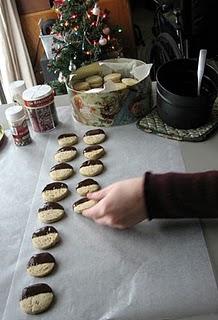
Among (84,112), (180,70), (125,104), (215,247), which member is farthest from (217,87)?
(215,247)

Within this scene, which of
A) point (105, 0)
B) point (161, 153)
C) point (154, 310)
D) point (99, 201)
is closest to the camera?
point (154, 310)

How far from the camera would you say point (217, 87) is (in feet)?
3.12

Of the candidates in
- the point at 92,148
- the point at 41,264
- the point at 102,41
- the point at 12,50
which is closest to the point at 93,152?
the point at 92,148

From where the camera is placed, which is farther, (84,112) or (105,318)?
(84,112)

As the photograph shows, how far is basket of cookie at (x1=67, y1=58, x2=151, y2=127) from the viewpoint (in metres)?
0.97

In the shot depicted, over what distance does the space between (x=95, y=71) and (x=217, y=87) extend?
35cm

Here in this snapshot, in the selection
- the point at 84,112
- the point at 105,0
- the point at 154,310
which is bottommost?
the point at 154,310

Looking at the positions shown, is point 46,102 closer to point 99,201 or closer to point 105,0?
point 99,201

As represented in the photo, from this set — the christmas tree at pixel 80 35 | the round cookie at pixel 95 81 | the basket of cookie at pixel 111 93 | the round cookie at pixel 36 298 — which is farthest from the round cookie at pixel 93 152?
the christmas tree at pixel 80 35

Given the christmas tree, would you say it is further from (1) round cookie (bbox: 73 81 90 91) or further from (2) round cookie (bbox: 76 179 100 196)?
(2) round cookie (bbox: 76 179 100 196)

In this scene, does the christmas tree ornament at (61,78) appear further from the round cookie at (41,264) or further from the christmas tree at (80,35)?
the round cookie at (41,264)

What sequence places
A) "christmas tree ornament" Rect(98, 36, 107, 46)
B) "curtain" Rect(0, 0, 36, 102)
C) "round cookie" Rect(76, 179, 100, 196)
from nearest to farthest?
"round cookie" Rect(76, 179, 100, 196), "christmas tree ornament" Rect(98, 36, 107, 46), "curtain" Rect(0, 0, 36, 102)

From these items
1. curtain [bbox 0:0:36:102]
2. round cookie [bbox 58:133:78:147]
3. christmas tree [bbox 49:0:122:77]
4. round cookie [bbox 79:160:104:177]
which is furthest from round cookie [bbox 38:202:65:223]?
curtain [bbox 0:0:36:102]

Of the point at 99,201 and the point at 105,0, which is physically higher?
the point at 105,0
